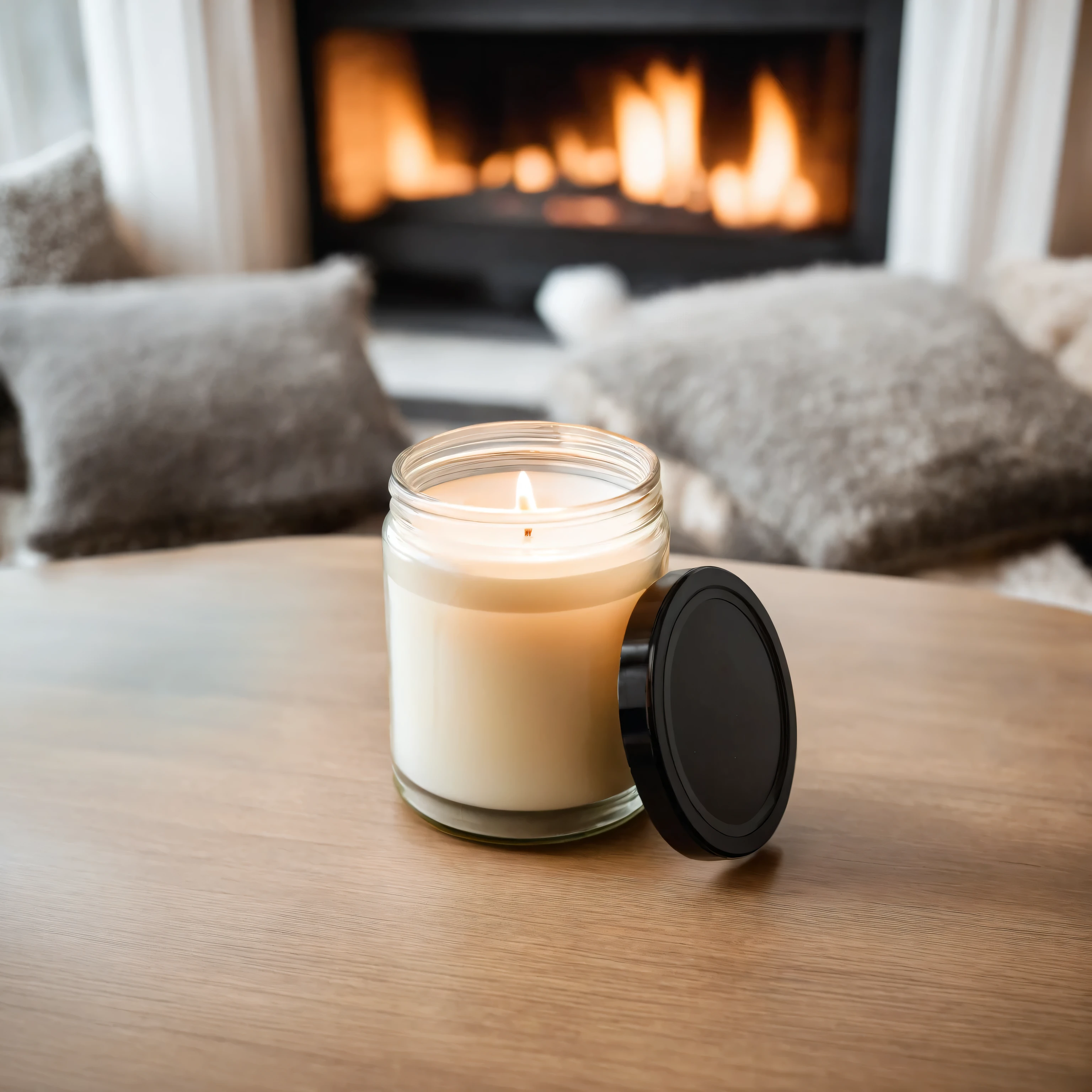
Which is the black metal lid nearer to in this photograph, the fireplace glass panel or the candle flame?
the candle flame

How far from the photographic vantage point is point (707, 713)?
0.44 m

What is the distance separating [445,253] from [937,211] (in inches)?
36.7

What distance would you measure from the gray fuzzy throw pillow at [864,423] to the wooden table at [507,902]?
0.45 metres

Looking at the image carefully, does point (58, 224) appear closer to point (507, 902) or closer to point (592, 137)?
point (592, 137)

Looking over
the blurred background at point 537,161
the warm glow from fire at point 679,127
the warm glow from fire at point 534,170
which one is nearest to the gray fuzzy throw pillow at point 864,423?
the blurred background at point 537,161

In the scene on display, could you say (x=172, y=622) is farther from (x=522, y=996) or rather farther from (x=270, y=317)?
(x=270, y=317)

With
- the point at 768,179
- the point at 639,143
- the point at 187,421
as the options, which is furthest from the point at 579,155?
the point at 187,421

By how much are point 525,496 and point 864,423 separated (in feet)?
2.43

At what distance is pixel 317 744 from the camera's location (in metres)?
0.53

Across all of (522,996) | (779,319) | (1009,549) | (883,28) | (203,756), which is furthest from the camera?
(883,28)

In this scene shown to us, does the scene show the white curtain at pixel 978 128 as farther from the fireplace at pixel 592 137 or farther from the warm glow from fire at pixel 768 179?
the warm glow from fire at pixel 768 179

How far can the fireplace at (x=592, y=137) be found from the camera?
1.97 m

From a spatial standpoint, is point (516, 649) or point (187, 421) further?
point (187, 421)

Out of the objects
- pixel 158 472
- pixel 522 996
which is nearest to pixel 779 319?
pixel 158 472
